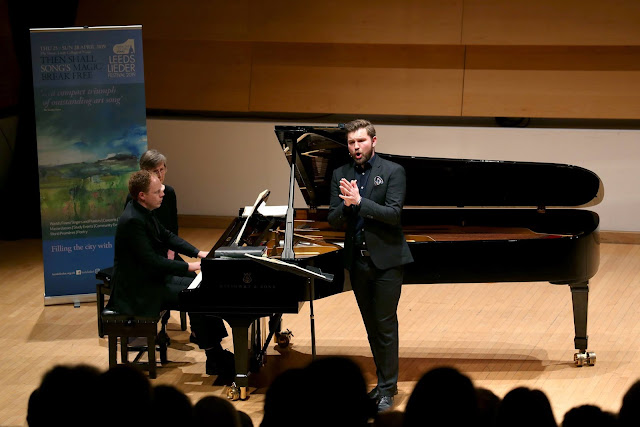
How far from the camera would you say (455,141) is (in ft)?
29.2

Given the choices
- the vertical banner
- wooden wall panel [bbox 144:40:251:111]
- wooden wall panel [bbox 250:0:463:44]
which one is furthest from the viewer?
wooden wall panel [bbox 144:40:251:111]

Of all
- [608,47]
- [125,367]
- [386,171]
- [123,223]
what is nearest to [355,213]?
[386,171]

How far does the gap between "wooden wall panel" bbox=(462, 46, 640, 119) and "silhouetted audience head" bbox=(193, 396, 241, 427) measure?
22.5ft

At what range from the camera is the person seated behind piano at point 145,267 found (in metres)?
5.09

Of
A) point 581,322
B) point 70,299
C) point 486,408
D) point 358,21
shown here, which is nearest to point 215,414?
point 486,408

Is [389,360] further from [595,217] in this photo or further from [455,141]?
[455,141]

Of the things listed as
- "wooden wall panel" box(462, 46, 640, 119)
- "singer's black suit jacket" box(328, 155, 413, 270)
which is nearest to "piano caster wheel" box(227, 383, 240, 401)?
"singer's black suit jacket" box(328, 155, 413, 270)

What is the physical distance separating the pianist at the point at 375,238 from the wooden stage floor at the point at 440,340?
1.04 ft

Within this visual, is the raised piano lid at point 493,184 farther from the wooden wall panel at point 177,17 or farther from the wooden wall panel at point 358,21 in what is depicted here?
the wooden wall panel at point 177,17

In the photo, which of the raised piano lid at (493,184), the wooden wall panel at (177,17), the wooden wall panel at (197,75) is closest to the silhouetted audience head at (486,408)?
the raised piano lid at (493,184)

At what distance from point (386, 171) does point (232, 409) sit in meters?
2.56

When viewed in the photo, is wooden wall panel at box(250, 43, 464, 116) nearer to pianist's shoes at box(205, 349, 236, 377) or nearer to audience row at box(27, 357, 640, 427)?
Result: pianist's shoes at box(205, 349, 236, 377)

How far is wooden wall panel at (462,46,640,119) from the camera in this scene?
8750mm

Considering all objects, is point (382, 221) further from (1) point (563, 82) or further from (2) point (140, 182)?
(1) point (563, 82)
